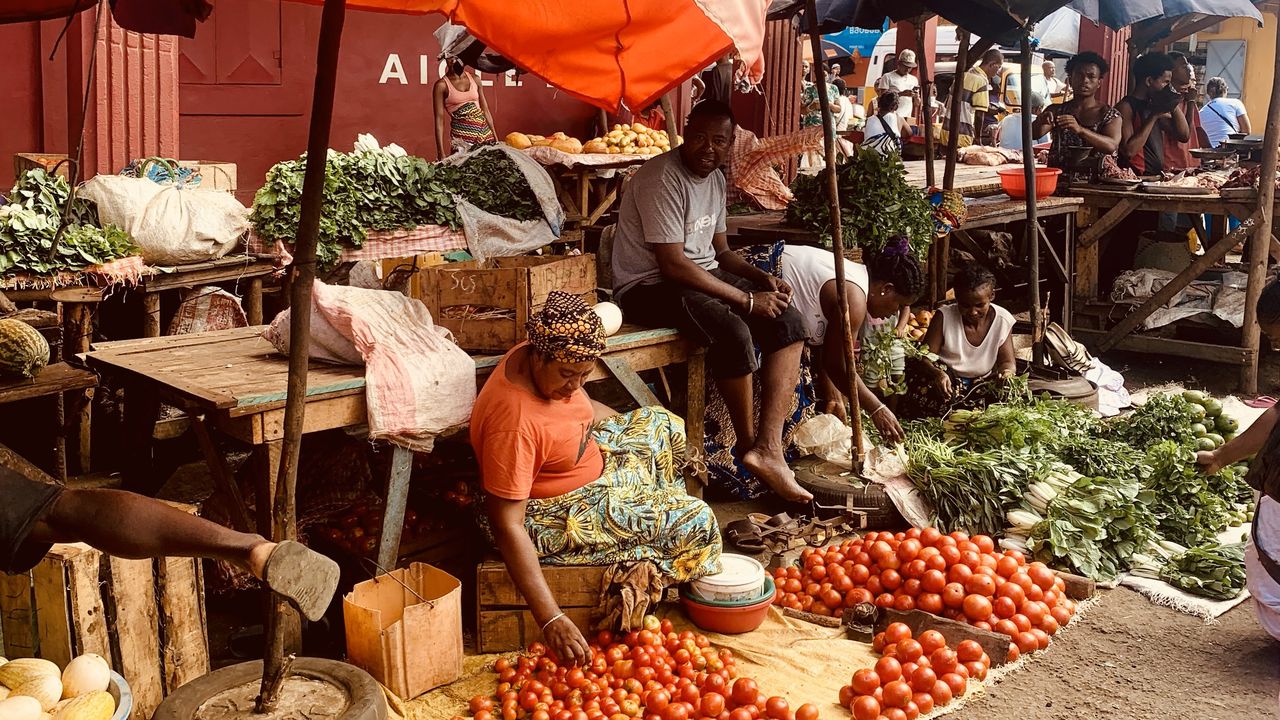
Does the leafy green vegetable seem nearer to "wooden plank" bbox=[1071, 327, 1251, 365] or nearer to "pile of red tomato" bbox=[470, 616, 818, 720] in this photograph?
"pile of red tomato" bbox=[470, 616, 818, 720]

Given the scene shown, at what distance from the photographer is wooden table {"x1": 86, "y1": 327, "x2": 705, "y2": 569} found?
3988 millimetres

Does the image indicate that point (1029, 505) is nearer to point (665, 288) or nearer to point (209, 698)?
point (665, 288)

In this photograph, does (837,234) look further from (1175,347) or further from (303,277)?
(1175,347)

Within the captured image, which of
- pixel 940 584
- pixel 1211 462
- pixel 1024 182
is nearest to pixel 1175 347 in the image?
pixel 1024 182

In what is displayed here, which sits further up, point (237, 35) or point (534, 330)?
point (237, 35)

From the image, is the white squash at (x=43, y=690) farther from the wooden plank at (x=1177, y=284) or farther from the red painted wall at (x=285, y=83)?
the wooden plank at (x=1177, y=284)

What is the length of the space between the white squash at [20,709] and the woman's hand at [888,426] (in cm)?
434

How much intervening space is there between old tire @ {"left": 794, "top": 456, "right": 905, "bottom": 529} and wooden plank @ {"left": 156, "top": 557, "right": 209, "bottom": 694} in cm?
312

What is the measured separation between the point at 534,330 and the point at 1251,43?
2392cm

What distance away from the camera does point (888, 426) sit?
6.07 metres

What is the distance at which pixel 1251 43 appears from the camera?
76.3 ft

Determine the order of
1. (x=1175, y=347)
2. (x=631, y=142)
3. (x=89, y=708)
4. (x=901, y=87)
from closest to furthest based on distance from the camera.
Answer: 1. (x=89, y=708)
2. (x=1175, y=347)
3. (x=631, y=142)
4. (x=901, y=87)

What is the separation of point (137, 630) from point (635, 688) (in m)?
1.61

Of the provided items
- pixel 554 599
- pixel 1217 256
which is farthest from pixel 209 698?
pixel 1217 256
